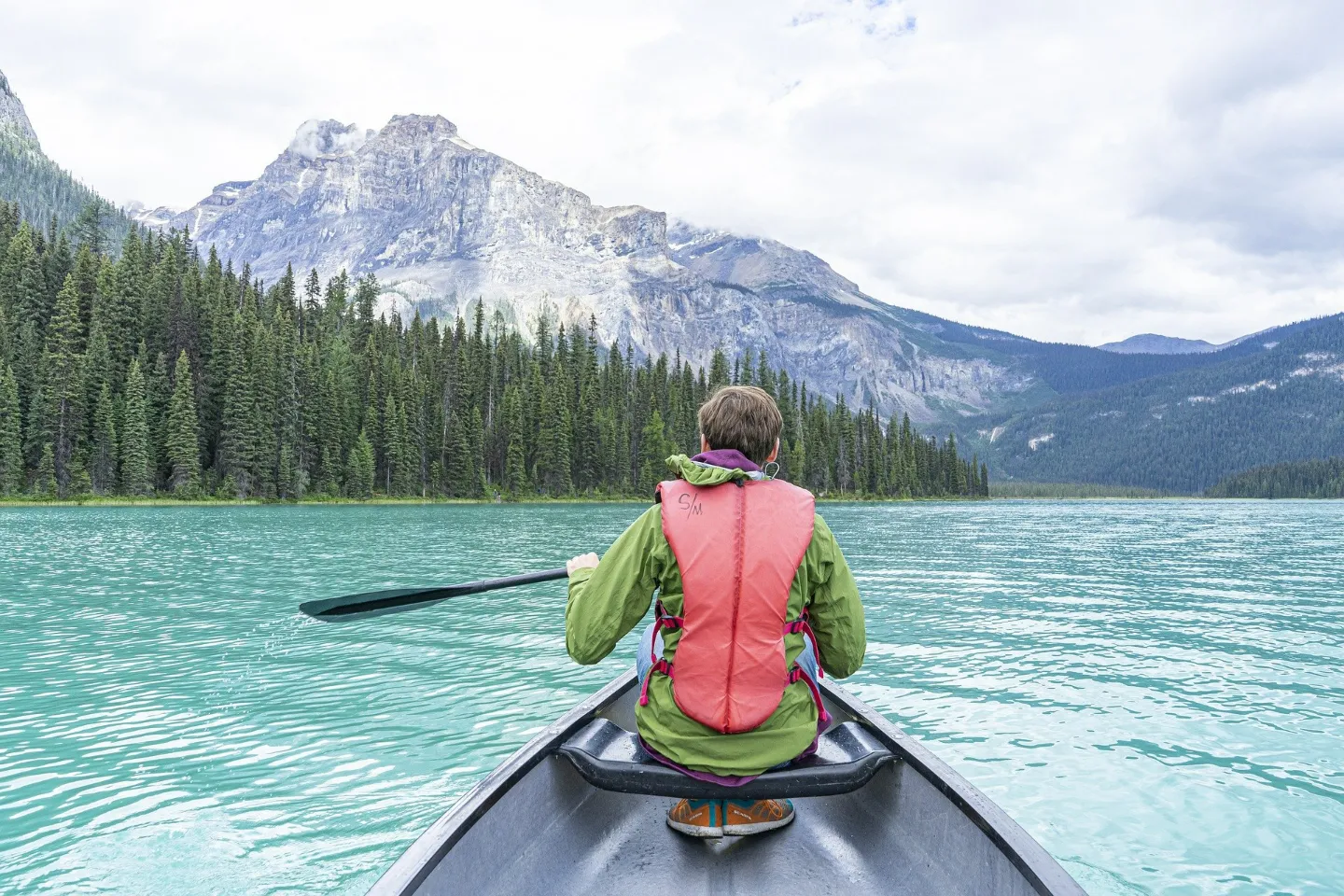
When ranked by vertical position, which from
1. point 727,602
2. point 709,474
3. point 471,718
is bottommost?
point 471,718

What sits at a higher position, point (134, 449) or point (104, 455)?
point (134, 449)

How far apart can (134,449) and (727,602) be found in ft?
267

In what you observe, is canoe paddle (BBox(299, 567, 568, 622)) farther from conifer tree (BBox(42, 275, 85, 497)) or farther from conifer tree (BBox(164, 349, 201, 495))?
conifer tree (BBox(42, 275, 85, 497))

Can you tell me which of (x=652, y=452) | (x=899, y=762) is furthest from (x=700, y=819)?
(x=652, y=452)

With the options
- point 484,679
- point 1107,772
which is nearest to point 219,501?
point 484,679

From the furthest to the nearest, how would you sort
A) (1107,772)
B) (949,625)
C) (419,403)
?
(419,403) → (949,625) → (1107,772)

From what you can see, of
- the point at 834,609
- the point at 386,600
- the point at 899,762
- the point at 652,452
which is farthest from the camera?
the point at 652,452

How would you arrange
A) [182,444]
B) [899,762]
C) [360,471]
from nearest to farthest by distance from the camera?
1. [899,762]
2. [182,444]
3. [360,471]

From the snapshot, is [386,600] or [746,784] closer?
[746,784]

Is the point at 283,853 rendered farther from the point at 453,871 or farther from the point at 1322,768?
the point at 1322,768

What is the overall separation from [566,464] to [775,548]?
97.6 metres

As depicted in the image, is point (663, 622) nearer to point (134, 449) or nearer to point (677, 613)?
point (677, 613)

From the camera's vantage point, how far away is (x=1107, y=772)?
26.5ft

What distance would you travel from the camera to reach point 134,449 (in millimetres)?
69000
